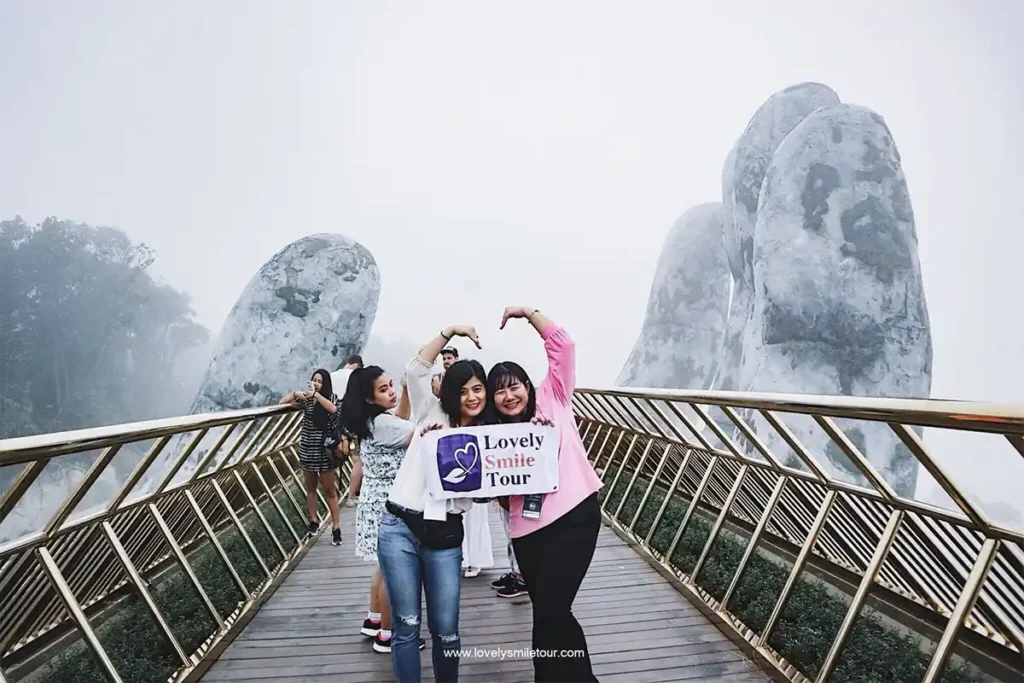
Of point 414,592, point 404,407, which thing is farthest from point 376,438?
point 414,592

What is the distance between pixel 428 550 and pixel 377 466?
837mm

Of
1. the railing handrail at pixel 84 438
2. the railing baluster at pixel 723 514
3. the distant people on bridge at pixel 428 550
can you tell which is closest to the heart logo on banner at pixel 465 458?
the distant people on bridge at pixel 428 550

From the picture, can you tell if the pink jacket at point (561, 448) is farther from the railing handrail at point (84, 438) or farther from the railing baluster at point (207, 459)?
the railing baluster at point (207, 459)

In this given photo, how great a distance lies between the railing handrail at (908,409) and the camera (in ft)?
4.58

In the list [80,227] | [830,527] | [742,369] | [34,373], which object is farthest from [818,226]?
[80,227]

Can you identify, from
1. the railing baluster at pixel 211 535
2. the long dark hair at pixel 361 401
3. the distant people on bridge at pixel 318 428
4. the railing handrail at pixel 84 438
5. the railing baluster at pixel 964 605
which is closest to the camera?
the railing handrail at pixel 84 438

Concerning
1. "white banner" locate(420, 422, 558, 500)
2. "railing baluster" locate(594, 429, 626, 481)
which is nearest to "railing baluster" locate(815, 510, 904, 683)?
"white banner" locate(420, 422, 558, 500)

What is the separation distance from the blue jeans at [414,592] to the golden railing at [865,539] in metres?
1.27

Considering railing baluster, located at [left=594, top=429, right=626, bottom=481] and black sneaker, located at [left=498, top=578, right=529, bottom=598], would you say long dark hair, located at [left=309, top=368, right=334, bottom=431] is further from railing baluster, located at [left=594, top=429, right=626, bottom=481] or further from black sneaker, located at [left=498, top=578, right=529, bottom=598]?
railing baluster, located at [left=594, top=429, right=626, bottom=481]

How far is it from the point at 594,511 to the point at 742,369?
70.1 ft

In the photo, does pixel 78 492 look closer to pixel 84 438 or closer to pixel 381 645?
A: pixel 84 438

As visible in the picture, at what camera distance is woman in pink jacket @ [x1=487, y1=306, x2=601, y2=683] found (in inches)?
86.0

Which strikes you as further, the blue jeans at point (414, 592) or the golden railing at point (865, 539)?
the blue jeans at point (414, 592)

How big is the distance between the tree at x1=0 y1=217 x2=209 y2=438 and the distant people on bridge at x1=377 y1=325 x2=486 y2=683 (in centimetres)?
3010
